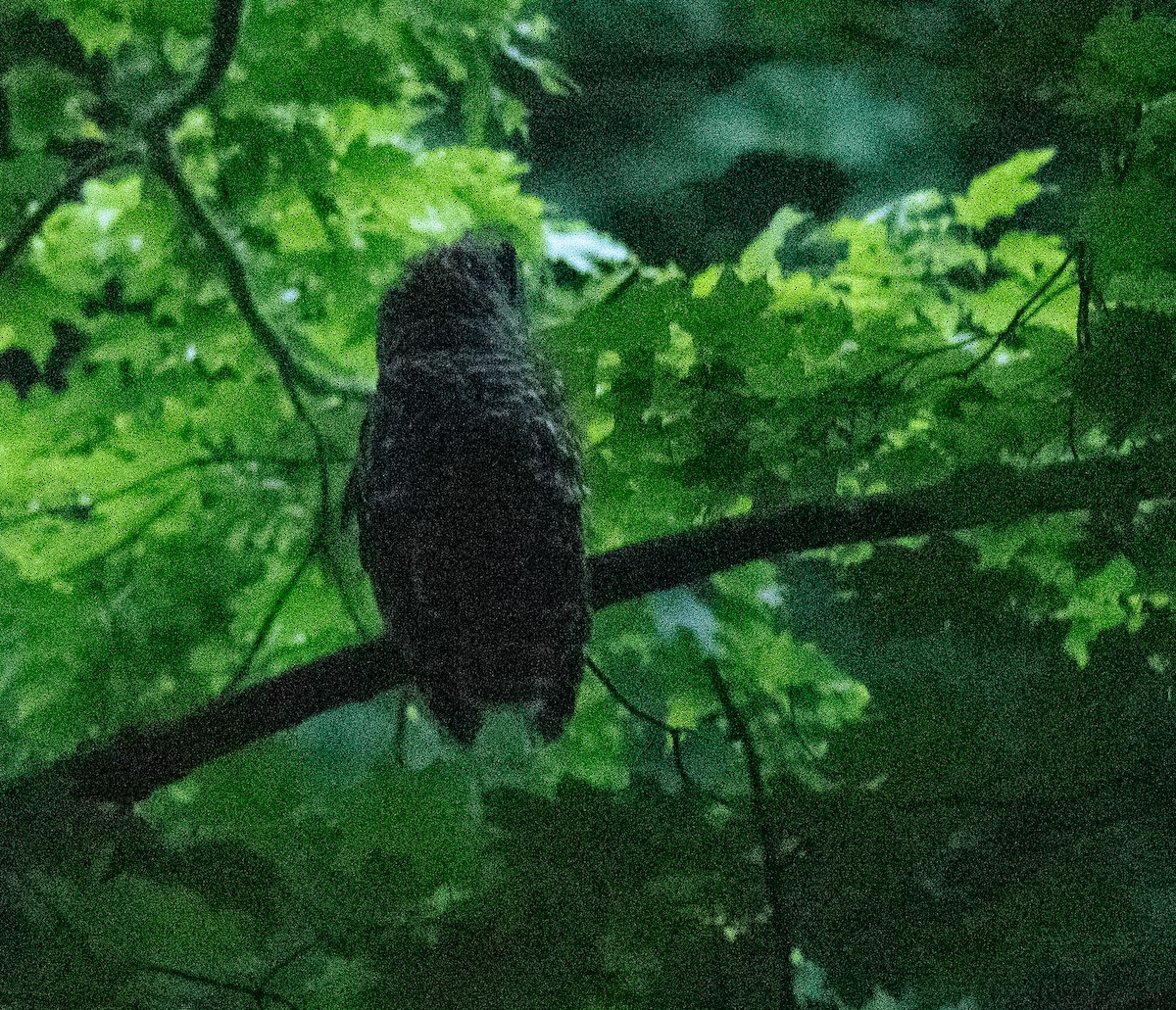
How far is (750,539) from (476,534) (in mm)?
132

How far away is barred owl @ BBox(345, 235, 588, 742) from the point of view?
1.71 ft

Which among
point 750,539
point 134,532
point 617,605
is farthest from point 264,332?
point 750,539

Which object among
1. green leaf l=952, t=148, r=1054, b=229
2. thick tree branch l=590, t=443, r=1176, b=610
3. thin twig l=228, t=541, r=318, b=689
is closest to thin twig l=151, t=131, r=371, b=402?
thin twig l=228, t=541, r=318, b=689

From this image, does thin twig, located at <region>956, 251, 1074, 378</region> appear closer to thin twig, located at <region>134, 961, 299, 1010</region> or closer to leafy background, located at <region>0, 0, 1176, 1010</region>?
leafy background, located at <region>0, 0, 1176, 1010</region>

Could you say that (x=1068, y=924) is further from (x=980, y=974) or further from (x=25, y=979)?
(x=25, y=979)

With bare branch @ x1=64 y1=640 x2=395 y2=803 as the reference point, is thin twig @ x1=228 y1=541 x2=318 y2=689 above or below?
above

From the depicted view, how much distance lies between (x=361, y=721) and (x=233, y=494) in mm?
201

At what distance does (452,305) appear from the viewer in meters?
0.60

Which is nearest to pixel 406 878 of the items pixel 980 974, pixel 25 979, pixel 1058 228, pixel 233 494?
pixel 25 979

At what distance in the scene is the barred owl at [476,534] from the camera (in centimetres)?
52

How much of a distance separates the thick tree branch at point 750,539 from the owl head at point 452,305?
6.0 inches

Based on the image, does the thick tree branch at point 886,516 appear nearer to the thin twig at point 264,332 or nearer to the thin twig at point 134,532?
the thin twig at point 264,332

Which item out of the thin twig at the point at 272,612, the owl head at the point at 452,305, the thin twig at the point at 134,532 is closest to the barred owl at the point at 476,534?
the owl head at the point at 452,305

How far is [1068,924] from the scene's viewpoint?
523 millimetres
